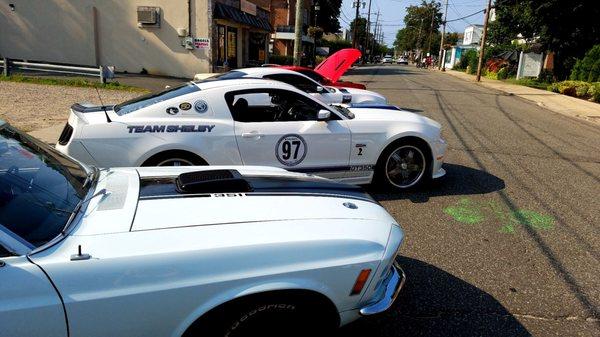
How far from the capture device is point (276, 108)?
5961mm

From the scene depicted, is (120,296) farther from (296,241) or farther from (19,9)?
(19,9)

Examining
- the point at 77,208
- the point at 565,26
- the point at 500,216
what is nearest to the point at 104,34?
the point at 500,216

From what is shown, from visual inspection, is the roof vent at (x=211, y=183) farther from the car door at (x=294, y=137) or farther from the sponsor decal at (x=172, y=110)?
the sponsor decal at (x=172, y=110)

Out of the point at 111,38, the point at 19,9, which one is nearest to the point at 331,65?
the point at 111,38

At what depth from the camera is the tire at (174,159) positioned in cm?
504

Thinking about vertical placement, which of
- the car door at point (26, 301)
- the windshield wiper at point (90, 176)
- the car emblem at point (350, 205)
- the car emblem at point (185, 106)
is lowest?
the car door at point (26, 301)

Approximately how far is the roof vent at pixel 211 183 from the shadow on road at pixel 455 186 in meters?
3.07

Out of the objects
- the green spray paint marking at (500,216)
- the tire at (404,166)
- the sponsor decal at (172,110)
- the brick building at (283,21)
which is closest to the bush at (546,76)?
the brick building at (283,21)

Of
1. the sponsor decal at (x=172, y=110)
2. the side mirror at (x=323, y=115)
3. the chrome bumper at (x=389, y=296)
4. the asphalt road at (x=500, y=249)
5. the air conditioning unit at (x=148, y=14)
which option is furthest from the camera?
the air conditioning unit at (x=148, y=14)

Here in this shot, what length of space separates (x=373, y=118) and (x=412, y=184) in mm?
1023

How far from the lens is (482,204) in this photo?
5.62 meters

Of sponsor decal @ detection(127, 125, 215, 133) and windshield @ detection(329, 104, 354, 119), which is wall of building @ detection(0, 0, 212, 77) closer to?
windshield @ detection(329, 104, 354, 119)

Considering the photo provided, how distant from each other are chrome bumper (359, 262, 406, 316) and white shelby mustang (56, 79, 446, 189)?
2732 millimetres

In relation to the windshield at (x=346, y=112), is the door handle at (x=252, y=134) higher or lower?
lower
